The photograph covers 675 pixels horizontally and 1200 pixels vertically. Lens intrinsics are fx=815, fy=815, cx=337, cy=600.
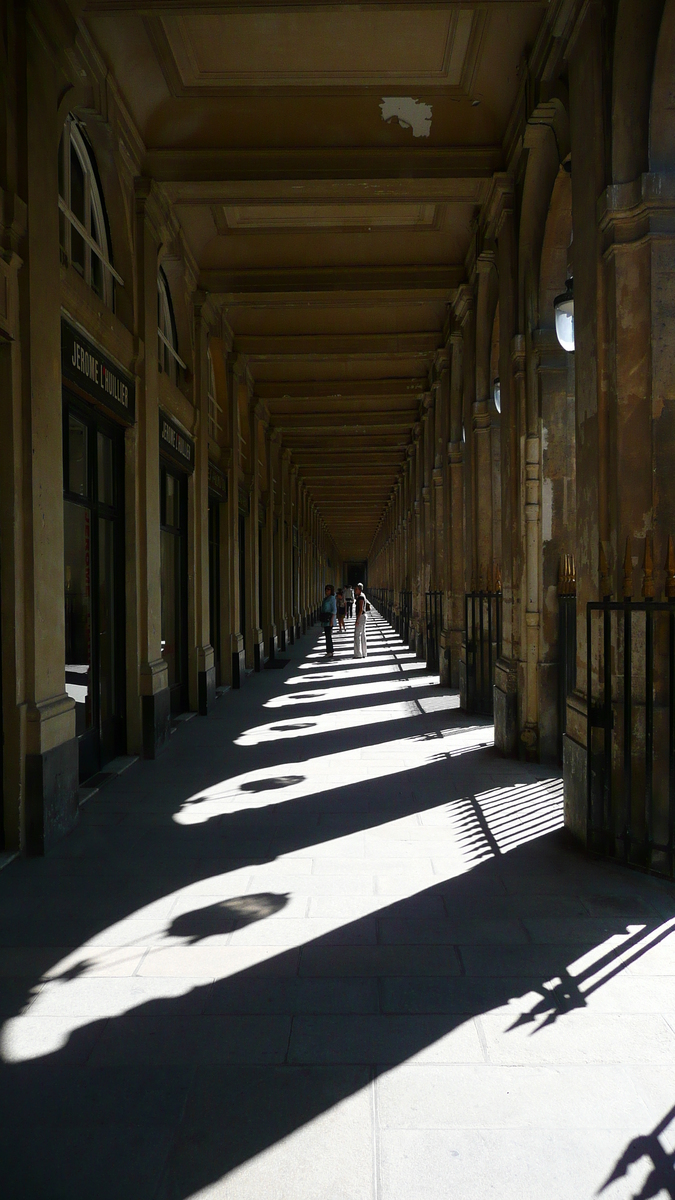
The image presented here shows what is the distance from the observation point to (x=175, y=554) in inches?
428

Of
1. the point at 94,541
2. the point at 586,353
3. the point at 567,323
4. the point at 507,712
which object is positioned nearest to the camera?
the point at 586,353

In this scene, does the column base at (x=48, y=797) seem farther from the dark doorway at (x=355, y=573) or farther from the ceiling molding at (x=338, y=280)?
the dark doorway at (x=355, y=573)

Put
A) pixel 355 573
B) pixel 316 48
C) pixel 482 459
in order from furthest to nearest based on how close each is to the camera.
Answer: pixel 355 573 < pixel 482 459 < pixel 316 48

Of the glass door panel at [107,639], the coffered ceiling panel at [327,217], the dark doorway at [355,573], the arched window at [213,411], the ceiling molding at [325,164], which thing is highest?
the coffered ceiling panel at [327,217]

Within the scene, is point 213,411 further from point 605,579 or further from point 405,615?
point 405,615

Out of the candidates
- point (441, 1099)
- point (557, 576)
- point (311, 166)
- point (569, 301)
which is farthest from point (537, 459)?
point (441, 1099)

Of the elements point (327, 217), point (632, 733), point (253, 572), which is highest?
point (327, 217)

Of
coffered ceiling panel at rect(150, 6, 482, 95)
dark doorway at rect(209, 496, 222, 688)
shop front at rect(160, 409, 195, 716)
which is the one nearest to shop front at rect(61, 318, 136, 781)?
shop front at rect(160, 409, 195, 716)

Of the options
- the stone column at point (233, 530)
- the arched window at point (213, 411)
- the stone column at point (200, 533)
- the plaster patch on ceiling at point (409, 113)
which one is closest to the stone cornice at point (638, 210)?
the plaster patch on ceiling at point (409, 113)

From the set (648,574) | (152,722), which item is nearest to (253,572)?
(152,722)

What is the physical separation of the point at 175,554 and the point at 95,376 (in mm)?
4157

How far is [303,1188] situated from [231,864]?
109 inches

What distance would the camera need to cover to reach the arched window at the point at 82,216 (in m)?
6.69

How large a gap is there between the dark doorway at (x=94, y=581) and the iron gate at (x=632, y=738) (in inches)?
165
